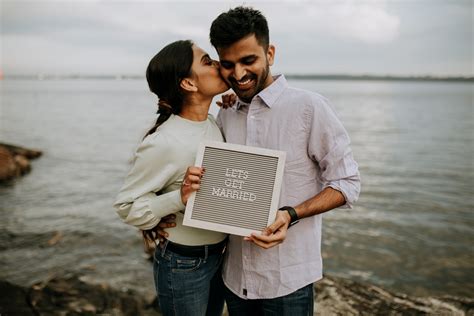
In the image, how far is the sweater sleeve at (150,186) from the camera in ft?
8.52

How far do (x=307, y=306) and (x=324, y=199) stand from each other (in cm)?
74

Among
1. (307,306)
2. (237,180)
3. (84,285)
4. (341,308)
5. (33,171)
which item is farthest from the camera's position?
(33,171)

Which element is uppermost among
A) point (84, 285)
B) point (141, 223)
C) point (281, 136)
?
point (281, 136)

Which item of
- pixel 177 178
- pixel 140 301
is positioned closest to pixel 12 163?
pixel 140 301

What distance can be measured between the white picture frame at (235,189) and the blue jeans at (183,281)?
42 centimetres

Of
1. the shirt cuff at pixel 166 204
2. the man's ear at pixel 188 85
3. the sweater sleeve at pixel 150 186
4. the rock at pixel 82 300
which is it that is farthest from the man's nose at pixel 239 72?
the rock at pixel 82 300

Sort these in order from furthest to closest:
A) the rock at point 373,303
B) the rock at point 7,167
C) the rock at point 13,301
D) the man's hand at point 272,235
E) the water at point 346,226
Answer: the rock at point 7,167 < the water at point 346,226 < the rock at point 13,301 < the rock at point 373,303 < the man's hand at point 272,235

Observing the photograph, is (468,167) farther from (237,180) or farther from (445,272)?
(237,180)

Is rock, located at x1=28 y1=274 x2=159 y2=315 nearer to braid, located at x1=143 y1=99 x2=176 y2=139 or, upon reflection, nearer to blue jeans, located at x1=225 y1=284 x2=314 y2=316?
blue jeans, located at x1=225 y1=284 x2=314 y2=316

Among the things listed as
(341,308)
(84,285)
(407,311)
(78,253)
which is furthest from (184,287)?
(78,253)

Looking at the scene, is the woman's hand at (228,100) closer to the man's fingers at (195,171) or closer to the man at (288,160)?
the man at (288,160)

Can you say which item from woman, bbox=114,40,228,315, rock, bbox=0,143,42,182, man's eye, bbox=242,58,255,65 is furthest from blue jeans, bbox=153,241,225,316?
rock, bbox=0,143,42,182

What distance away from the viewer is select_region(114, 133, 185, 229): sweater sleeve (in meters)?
2.60

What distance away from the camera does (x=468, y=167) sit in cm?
1639
